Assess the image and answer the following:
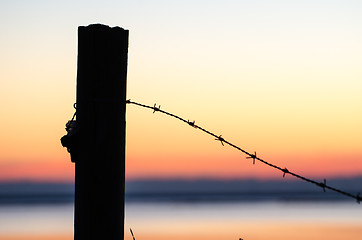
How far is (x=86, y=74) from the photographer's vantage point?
15.6 ft

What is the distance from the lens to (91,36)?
471 centimetres

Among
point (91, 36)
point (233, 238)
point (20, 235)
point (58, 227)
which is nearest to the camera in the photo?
point (91, 36)

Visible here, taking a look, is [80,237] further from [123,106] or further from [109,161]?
[123,106]

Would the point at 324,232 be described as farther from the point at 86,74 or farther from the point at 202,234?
the point at 86,74

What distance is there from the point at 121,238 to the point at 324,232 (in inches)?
1075

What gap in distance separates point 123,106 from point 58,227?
99.8ft

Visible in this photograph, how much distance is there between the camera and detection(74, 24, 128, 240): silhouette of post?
472 cm

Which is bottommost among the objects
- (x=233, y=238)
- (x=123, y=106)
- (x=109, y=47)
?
(x=123, y=106)

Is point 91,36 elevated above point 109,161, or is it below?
above

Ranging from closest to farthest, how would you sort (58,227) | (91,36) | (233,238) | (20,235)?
(91,36)
(233,238)
(20,235)
(58,227)

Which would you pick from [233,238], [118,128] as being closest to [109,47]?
[118,128]

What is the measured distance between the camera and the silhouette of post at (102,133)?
15.5 feet

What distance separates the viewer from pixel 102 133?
4738mm

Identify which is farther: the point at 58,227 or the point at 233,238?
the point at 58,227
